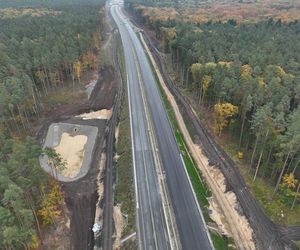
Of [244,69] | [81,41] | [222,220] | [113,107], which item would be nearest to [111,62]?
[81,41]

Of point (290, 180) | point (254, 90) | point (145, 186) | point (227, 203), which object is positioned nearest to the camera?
point (290, 180)

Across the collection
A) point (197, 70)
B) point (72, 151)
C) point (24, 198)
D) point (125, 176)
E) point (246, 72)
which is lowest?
point (72, 151)

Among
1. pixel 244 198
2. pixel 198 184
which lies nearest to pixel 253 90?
pixel 244 198

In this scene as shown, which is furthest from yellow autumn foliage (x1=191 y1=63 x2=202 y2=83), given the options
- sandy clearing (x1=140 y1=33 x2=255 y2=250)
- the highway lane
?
sandy clearing (x1=140 y1=33 x2=255 y2=250)

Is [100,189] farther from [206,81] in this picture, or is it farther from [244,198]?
[206,81]

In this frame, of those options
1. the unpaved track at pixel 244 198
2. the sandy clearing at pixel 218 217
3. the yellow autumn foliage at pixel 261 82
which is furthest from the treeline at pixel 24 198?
the yellow autumn foliage at pixel 261 82

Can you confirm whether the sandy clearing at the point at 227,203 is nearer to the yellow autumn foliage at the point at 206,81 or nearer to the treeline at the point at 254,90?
the treeline at the point at 254,90
